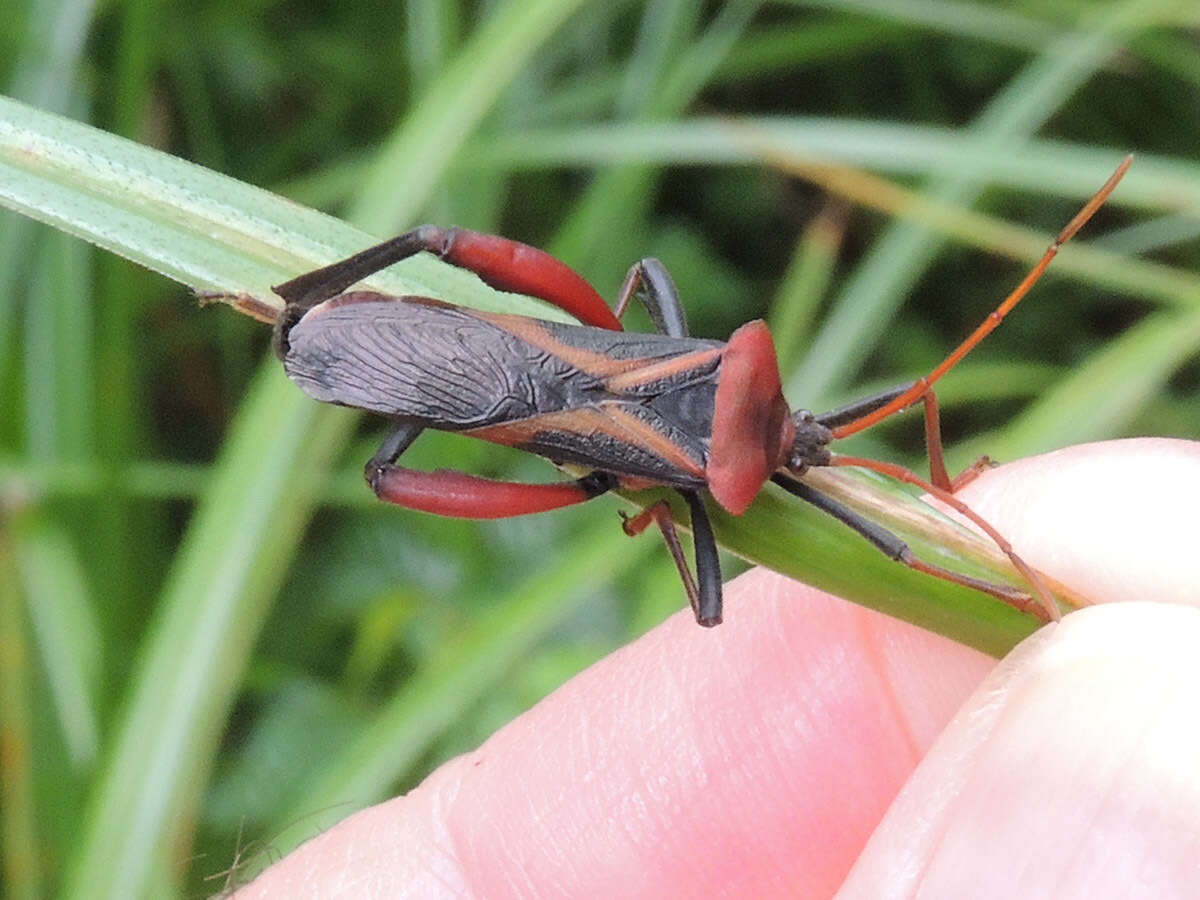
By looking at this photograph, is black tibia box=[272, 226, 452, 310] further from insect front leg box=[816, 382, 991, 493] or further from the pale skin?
the pale skin

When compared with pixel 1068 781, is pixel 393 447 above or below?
below

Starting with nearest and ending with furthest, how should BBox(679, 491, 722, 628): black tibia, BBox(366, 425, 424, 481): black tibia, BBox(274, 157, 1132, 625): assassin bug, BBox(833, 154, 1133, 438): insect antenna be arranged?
BBox(833, 154, 1133, 438): insect antenna < BBox(274, 157, 1132, 625): assassin bug < BBox(366, 425, 424, 481): black tibia < BBox(679, 491, 722, 628): black tibia

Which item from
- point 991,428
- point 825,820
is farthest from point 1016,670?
point 991,428

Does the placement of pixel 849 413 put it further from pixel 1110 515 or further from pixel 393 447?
pixel 393 447


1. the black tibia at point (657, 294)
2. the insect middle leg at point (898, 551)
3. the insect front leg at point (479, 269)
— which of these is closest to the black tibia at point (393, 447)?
the insect front leg at point (479, 269)

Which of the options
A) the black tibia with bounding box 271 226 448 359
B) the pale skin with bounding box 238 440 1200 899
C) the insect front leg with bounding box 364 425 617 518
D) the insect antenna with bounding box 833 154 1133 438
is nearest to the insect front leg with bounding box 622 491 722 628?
the insect front leg with bounding box 364 425 617 518

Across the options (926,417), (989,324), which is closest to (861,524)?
(989,324)
